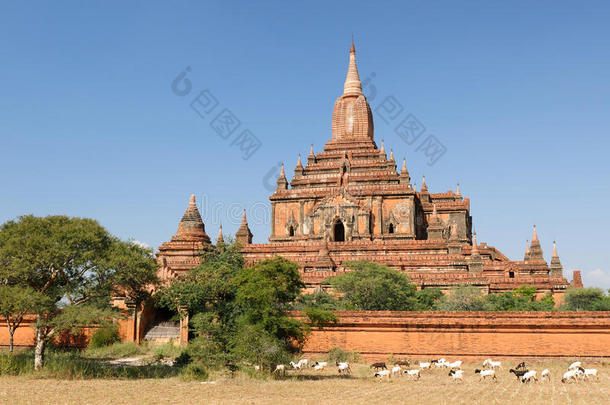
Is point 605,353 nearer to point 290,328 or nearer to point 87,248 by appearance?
point 290,328

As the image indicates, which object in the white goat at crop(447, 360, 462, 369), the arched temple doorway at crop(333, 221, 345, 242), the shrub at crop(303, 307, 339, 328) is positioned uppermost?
the arched temple doorway at crop(333, 221, 345, 242)

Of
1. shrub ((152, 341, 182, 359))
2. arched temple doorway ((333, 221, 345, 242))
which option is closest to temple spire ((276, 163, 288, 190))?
arched temple doorway ((333, 221, 345, 242))

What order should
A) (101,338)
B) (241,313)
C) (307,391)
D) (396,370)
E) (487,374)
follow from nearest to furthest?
(307,391)
(487,374)
(396,370)
(241,313)
(101,338)

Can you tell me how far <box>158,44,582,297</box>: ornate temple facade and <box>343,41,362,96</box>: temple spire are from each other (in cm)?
8

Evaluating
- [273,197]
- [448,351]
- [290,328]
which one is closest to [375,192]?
[273,197]

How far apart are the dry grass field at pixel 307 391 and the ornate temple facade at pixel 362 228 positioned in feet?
38.3

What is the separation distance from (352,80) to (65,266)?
38.0 metres

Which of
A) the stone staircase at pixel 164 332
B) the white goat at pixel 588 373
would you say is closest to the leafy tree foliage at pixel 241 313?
the stone staircase at pixel 164 332

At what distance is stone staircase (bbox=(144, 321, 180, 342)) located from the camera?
26438 mm

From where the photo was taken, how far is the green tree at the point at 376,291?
26672mm

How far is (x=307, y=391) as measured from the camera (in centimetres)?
1620

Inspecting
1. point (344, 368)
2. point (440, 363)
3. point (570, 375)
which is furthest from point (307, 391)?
point (570, 375)

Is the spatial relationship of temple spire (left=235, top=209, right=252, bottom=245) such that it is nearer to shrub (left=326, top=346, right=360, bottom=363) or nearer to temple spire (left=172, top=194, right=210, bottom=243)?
temple spire (left=172, top=194, right=210, bottom=243)

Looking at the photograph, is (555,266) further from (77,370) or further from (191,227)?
(77,370)
